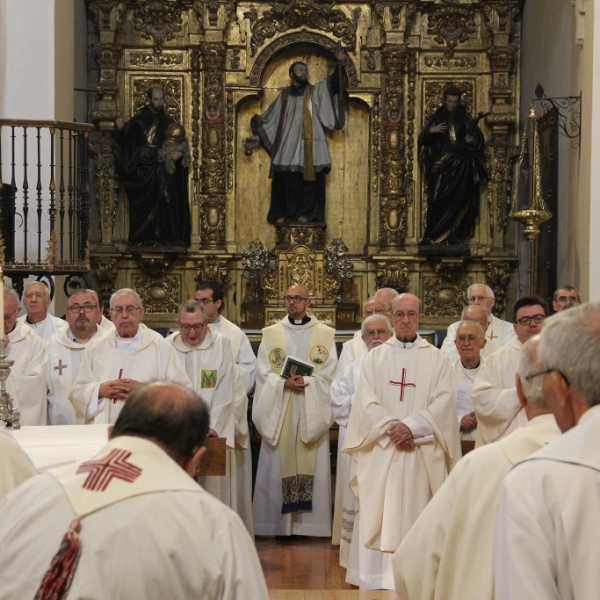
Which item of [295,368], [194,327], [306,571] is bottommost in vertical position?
[306,571]

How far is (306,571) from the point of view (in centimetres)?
819

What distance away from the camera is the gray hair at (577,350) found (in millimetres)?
2664

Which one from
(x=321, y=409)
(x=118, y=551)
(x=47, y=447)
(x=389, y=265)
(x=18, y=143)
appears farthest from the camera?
(x=389, y=265)

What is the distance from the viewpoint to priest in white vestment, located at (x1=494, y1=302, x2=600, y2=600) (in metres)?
2.57

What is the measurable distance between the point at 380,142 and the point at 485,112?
4.52 feet

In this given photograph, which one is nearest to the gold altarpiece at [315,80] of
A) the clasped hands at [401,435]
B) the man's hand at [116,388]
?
the clasped hands at [401,435]

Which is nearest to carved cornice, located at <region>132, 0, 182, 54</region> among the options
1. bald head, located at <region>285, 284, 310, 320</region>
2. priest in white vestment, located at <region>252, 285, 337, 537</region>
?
bald head, located at <region>285, 284, 310, 320</region>

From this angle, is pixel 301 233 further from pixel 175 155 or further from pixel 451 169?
pixel 451 169

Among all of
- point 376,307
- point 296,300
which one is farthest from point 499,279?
point 296,300

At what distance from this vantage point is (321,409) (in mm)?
9289

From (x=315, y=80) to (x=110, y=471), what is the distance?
41.5ft

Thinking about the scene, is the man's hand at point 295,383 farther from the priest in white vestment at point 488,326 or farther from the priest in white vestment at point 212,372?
the priest in white vestment at point 488,326

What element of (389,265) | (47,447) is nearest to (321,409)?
(47,447)

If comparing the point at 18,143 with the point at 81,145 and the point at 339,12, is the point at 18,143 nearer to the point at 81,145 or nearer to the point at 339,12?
the point at 81,145
